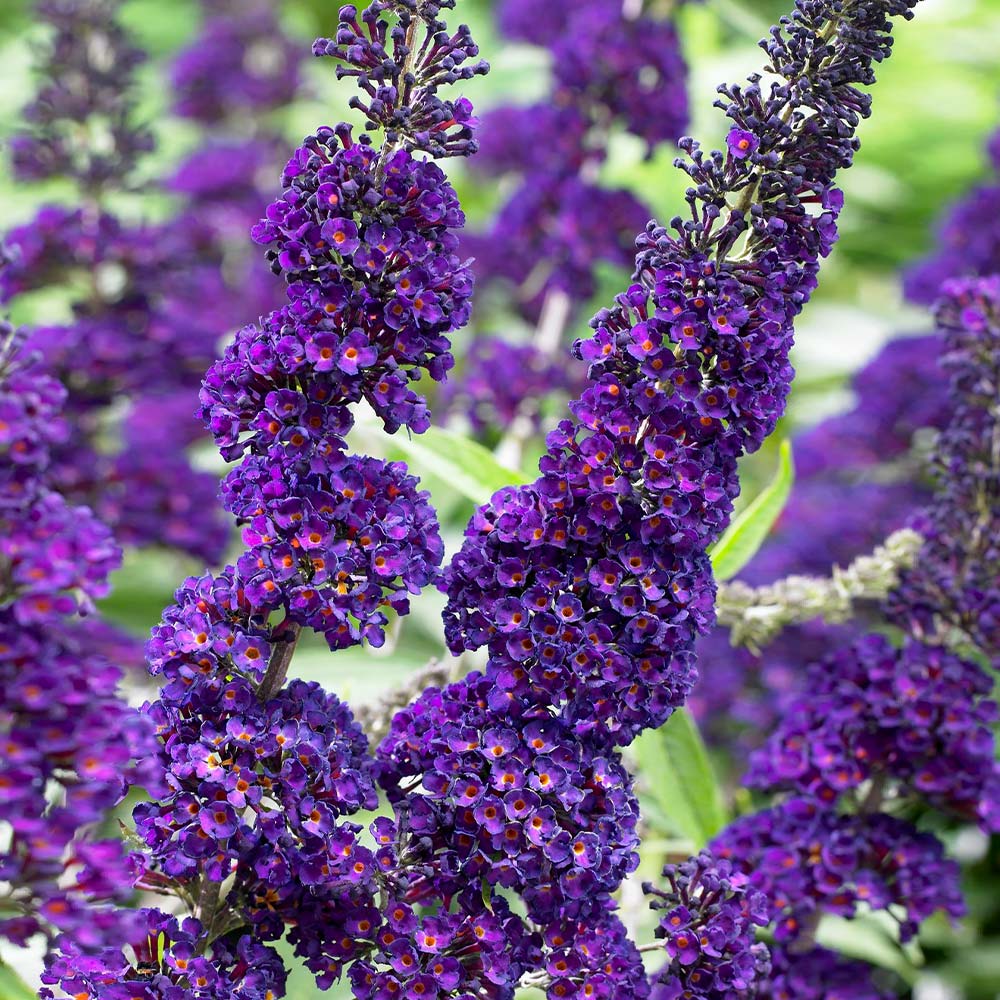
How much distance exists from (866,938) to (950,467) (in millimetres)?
791

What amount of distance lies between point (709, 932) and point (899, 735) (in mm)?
443

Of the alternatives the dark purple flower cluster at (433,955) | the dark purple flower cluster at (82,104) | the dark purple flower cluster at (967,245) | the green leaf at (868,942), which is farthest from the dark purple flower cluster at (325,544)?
the dark purple flower cluster at (967,245)

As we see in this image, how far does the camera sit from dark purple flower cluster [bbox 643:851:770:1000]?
4.74 ft

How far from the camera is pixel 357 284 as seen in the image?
133 cm

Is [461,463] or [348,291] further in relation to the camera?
[461,463]

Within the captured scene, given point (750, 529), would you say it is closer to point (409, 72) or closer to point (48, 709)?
point (409, 72)

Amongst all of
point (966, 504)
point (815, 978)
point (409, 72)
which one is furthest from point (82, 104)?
point (815, 978)

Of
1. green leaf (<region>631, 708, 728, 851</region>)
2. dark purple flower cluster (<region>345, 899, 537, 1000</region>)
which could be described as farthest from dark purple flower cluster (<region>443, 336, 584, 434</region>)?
dark purple flower cluster (<region>345, 899, 537, 1000</region>)

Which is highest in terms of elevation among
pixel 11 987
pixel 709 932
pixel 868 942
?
pixel 868 942

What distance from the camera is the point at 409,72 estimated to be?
1.36 metres

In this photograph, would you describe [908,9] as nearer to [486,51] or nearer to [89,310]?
[89,310]

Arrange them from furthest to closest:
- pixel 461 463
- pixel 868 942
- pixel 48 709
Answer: pixel 868 942 < pixel 461 463 < pixel 48 709

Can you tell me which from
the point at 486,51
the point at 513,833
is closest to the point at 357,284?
the point at 513,833

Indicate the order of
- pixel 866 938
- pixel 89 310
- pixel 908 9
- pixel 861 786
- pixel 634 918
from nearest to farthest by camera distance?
pixel 908 9, pixel 861 786, pixel 634 918, pixel 866 938, pixel 89 310
